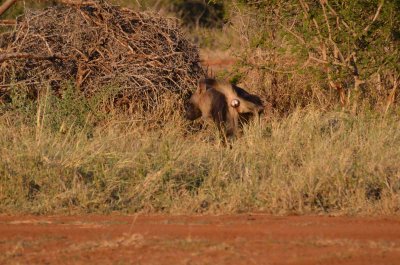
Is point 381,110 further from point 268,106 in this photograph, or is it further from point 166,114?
point 166,114

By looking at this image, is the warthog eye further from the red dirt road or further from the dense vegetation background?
the red dirt road

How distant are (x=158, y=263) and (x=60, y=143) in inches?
108

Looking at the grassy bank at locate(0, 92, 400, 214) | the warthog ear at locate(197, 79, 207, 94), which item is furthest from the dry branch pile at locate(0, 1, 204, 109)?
the grassy bank at locate(0, 92, 400, 214)

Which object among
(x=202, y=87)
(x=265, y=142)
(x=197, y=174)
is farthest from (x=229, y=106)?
(x=197, y=174)

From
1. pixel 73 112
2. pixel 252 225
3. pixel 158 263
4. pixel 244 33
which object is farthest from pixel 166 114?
pixel 158 263

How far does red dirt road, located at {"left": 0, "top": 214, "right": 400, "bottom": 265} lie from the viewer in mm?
4648

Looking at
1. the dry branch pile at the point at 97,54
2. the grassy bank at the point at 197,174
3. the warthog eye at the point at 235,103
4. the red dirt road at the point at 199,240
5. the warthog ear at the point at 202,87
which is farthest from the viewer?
the dry branch pile at the point at 97,54

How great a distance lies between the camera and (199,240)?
5.01m

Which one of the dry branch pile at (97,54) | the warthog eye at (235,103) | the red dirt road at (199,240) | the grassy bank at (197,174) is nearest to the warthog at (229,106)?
the warthog eye at (235,103)

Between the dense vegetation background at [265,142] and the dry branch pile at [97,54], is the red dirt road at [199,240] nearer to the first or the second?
the dense vegetation background at [265,142]

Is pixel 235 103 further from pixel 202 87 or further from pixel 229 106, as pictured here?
pixel 202 87

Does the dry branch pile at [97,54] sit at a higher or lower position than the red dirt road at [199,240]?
higher

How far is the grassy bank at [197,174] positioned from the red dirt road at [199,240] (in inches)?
8.4

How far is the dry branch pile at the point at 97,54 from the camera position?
9500mm
